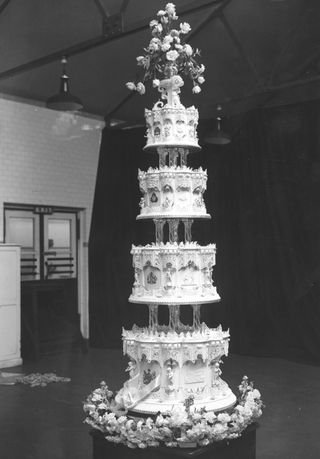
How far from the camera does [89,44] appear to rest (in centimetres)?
749

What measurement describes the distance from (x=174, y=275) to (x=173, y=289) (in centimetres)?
10

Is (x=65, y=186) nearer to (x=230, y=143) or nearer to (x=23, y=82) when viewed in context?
(x=23, y=82)

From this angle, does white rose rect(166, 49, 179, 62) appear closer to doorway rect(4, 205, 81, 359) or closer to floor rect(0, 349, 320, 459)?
floor rect(0, 349, 320, 459)

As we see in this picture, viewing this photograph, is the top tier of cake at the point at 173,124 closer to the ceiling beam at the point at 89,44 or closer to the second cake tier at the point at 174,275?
the second cake tier at the point at 174,275

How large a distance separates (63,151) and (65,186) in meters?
0.55

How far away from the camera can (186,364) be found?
4.75 meters

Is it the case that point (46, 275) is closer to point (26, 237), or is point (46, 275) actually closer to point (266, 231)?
point (26, 237)

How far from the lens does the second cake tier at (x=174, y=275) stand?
4.77 m

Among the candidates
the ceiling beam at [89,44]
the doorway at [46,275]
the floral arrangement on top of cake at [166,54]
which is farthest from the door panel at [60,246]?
the floral arrangement on top of cake at [166,54]

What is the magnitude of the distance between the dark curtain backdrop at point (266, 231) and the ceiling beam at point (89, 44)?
2.22 metres

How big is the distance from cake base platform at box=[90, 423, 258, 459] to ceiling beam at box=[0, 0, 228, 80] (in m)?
4.15

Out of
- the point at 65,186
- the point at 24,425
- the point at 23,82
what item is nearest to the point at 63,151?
the point at 65,186

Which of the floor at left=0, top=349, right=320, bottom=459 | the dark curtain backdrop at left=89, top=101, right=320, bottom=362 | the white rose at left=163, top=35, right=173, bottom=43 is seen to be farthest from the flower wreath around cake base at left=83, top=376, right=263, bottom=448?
the dark curtain backdrop at left=89, top=101, right=320, bottom=362

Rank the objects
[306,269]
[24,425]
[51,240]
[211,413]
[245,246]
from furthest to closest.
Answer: [51,240] < [245,246] < [306,269] < [24,425] < [211,413]
